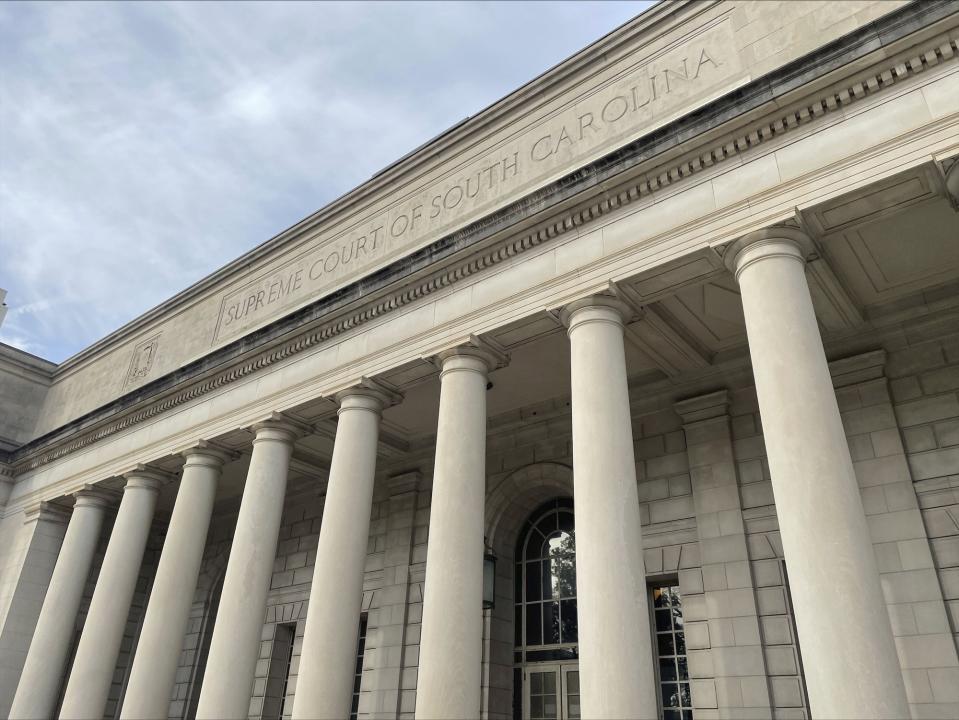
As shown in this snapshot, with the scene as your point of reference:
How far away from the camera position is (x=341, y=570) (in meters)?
13.4

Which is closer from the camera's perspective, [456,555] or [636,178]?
[456,555]

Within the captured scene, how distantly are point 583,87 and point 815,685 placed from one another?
1134 centimetres

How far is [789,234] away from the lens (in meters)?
10.4

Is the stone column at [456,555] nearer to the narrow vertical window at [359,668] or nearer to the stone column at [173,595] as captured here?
the stone column at [173,595]

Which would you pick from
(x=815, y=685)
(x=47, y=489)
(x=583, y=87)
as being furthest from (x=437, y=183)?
(x=47, y=489)

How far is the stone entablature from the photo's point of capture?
1188cm

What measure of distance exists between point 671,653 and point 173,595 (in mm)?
11144

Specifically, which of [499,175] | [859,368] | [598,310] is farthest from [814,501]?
[499,175]

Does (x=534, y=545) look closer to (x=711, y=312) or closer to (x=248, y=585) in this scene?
(x=248, y=585)

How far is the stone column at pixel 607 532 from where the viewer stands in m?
9.26

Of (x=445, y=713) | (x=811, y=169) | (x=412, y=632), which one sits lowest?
(x=445, y=713)

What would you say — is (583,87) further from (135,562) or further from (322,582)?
(135,562)

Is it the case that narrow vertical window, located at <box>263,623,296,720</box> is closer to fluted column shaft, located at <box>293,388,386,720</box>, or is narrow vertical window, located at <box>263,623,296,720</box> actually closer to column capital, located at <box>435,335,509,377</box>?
fluted column shaft, located at <box>293,388,386,720</box>

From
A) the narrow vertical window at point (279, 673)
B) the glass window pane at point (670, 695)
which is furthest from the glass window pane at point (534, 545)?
the narrow vertical window at point (279, 673)
